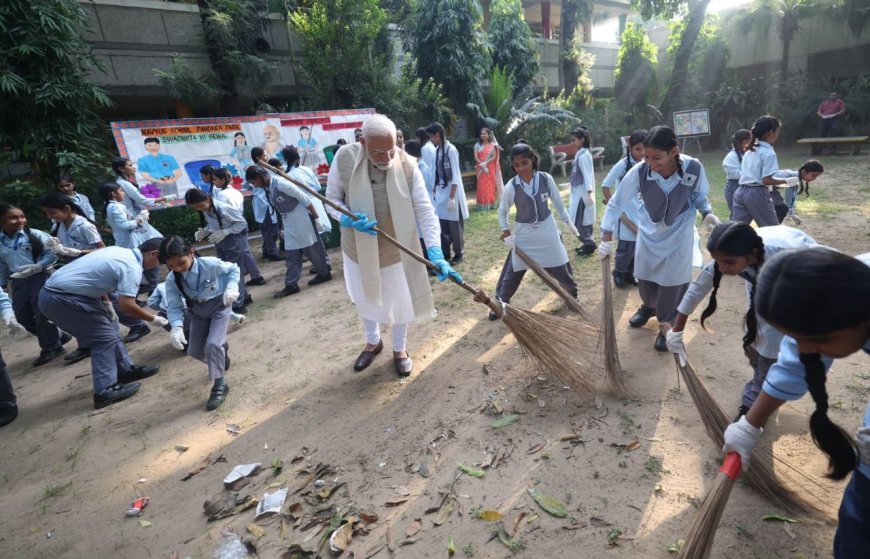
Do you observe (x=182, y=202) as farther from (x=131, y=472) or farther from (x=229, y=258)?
(x=131, y=472)

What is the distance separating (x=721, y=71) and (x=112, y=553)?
2141 cm

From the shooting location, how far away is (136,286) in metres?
3.66

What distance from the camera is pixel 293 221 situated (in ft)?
18.9

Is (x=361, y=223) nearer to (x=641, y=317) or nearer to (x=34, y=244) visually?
(x=641, y=317)

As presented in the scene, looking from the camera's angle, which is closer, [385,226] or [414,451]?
[414,451]

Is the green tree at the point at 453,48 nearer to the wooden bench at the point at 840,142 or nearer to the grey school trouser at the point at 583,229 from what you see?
the grey school trouser at the point at 583,229

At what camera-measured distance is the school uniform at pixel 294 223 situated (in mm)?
5680

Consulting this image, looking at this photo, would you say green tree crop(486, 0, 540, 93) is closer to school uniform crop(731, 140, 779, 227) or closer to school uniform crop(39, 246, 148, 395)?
school uniform crop(731, 140, 779, 227)

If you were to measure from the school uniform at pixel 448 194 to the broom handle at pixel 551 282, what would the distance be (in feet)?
7.21

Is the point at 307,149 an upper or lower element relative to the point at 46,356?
upper

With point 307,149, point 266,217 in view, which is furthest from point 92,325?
point 307,149

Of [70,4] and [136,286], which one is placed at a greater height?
[70,4]

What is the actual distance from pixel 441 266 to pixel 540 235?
1.32 metres

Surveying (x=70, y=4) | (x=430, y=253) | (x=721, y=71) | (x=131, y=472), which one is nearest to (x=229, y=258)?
(x=131, y=472)
